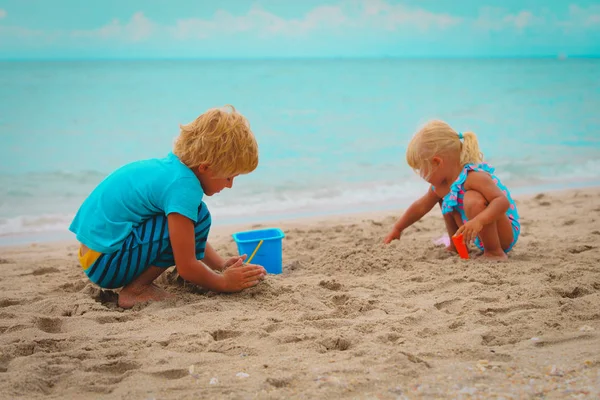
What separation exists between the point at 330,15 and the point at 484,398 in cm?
4008

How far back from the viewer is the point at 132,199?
2.76 m

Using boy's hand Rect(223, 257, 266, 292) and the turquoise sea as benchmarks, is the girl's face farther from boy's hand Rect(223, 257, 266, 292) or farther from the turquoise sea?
the turquoise sea

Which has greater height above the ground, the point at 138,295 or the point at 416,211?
the point at 416,211

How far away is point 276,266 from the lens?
3.43 meters

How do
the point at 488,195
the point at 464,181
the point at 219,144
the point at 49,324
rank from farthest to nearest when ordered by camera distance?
the point at 464,181, the point at 488,195, the point at 219,144, the point at 49,324

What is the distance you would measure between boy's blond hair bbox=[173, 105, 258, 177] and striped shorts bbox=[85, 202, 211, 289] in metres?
0.24

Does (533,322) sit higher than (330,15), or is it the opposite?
(330,15)

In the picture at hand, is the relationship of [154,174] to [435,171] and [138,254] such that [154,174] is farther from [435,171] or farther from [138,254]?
[435,171]

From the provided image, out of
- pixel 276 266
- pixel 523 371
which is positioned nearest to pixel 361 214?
pixel 276 266

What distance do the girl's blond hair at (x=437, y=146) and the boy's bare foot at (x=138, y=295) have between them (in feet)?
5.39

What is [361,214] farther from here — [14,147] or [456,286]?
[14,147]

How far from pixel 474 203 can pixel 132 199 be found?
1.86 m

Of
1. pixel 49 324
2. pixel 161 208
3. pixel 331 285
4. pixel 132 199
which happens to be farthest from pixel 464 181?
pixel 49 324

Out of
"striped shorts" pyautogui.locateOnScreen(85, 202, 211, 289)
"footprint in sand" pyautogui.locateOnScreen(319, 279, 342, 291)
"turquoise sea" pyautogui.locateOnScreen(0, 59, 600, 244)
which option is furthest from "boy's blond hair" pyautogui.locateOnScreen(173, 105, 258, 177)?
"turquoise sea" pyautogui.locateOnScreen(0, 59, 600, 244)
